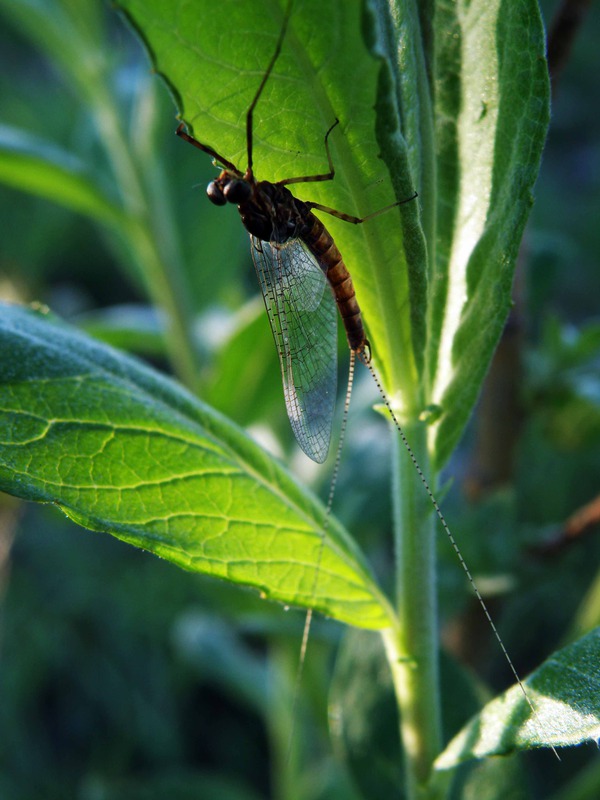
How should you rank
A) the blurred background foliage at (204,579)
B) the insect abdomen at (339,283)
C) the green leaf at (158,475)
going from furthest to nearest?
the blurred background foliage at (204,579), the insect abdomen at (339,283), the green leaf at (158,475)

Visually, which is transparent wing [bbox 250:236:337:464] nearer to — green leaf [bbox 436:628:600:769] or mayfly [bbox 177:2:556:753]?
mayfly [bbox 177:2:556:753]

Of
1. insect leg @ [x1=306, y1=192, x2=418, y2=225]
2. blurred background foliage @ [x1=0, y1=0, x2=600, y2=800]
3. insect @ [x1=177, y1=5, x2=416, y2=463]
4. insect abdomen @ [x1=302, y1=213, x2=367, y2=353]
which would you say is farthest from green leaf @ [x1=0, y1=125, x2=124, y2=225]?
insect leg @ [x1=306, y1=192, x2=418, y2=225]

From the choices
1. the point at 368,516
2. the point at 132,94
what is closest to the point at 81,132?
the point at 132,94

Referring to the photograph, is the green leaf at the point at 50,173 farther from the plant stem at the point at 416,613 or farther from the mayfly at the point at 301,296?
the plant stem at the point at 416,613

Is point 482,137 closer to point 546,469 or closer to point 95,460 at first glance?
point 95,460

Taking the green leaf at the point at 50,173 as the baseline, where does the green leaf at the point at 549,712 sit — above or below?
below

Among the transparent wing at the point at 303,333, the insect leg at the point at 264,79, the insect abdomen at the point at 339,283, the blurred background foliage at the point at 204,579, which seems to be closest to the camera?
the insect leg at the point at 264,79

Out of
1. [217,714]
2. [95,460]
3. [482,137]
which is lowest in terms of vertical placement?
[217,714]

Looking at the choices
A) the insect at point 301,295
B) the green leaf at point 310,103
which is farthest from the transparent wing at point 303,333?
the green leaf at point 310,103
